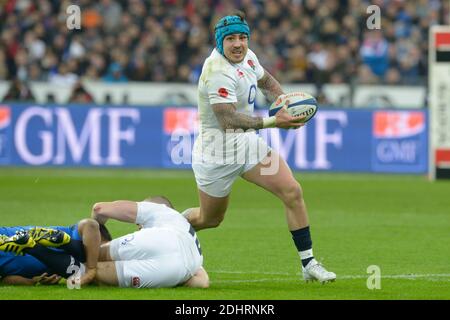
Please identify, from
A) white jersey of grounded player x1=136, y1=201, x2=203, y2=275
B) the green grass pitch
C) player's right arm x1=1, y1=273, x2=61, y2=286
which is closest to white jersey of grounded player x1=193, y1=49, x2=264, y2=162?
white jersey of grounded player x1=136, y1=201, x2=203, y2=275

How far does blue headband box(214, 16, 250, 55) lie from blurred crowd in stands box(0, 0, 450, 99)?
14.1m

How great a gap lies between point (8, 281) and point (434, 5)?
18.3 meters

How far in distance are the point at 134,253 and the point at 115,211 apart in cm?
39

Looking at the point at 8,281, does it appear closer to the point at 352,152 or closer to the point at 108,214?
the point at 108,214

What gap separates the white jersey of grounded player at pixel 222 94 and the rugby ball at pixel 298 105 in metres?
0.27

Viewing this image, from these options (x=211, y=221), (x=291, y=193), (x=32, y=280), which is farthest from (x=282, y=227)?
(x=32, y=280)

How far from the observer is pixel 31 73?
24.8 m

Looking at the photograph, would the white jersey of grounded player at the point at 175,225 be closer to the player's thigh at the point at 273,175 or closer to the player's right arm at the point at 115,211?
the player's right arm at the point at 115,211

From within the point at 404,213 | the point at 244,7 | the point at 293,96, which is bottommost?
the point at 404,213

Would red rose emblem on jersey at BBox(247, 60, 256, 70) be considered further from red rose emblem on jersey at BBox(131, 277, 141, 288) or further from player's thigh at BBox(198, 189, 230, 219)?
red rose emblem on jersey at BBox(131, 277, 141, 288)

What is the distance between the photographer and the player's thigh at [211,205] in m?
10.5

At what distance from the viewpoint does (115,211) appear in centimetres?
946

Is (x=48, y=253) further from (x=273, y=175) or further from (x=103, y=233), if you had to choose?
(x=273, y=175)
